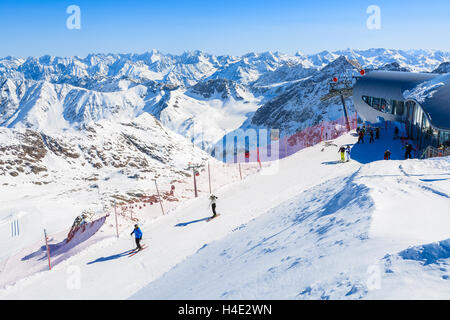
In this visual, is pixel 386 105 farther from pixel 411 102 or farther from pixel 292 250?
pixel 292 250

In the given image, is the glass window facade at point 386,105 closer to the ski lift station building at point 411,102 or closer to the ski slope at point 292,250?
the ski lift station building at point 411,102

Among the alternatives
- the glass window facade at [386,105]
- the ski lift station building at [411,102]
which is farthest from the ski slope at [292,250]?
the glass window facade at [386,105]

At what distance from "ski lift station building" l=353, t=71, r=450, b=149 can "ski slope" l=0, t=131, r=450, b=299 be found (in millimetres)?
12393

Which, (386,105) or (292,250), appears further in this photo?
(386,105)

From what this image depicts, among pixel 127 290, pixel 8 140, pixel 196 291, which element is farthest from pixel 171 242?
pixel 8 140

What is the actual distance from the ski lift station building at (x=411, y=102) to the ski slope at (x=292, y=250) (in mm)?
12393

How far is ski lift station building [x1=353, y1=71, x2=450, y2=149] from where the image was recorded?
83.4 feet

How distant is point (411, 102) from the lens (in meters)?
30.2

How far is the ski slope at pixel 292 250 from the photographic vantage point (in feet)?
19.1

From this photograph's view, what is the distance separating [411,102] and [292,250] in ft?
93.6

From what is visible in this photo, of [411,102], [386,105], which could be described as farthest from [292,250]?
[386,105]

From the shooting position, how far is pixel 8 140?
66.8 metres
